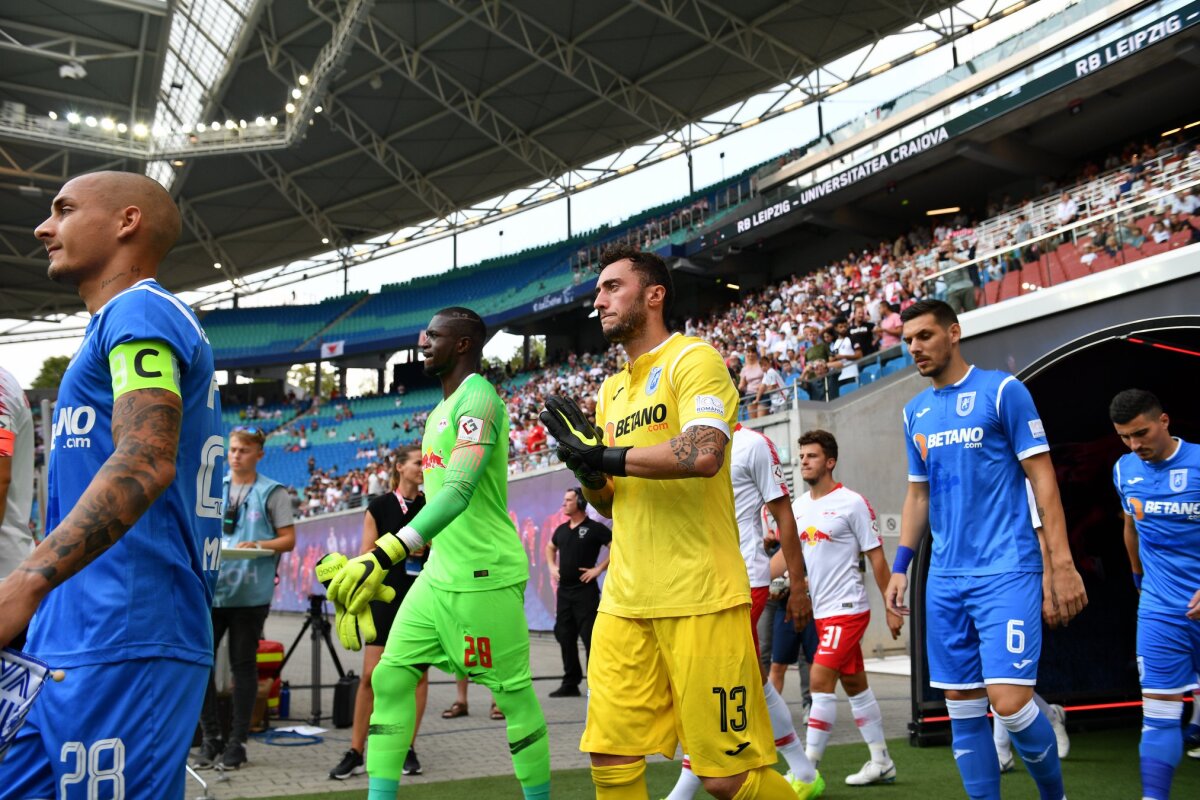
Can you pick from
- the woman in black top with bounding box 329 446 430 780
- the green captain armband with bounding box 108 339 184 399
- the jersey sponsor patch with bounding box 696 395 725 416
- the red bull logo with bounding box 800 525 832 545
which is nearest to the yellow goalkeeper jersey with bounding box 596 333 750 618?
the jersey sponsor patch with bounding box 696 395 725 416

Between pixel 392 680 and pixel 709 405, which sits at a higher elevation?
pixel 709 405

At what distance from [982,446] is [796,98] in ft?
105

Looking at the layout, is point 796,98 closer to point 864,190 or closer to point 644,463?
point 864,190

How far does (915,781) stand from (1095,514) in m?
3.90

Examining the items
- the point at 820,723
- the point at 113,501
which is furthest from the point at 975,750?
the point at 113,501

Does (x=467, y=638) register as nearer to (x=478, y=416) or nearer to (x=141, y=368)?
(x=478, y=416)

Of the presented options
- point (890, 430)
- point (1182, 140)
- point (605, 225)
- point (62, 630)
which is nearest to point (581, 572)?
point (890, 430)

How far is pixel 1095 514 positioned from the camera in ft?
29.0

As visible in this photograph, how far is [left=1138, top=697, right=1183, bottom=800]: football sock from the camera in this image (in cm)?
480

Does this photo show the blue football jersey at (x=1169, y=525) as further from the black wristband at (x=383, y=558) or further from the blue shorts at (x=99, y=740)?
the blue shorts at (x=99, y=740)

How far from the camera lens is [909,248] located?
24.9 metres

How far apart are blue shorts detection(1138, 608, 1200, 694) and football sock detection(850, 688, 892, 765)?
1.56 m

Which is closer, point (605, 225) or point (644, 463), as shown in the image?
point (644, 463)

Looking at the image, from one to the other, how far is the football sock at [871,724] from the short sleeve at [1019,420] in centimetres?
229
